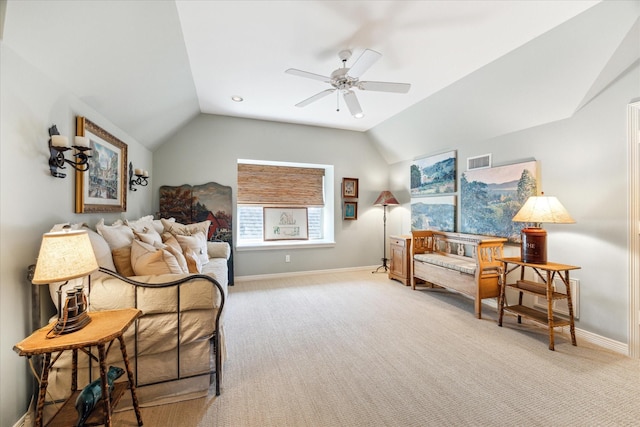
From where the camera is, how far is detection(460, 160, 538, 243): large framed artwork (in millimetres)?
3023

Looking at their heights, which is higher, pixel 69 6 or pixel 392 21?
pixel 392 21

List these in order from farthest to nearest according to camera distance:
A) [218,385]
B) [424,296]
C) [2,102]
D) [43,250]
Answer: [424,296], [218,385], [2,102], [43,250]

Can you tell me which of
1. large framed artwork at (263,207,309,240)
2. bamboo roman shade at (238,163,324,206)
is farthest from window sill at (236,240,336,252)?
bamboo roman shade at (238,163,324,206)

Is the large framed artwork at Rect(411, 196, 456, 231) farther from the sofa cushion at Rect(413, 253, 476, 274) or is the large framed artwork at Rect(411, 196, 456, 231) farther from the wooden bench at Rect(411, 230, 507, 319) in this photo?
the sofa cushion at Rect(413, 253, 476, 274)

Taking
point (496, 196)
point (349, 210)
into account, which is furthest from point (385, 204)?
point (496, 196)

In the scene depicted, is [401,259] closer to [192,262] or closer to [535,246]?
[535,246]

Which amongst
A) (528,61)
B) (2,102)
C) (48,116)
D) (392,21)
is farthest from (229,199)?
(528,61)

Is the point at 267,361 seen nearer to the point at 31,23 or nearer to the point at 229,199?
the point at 31,23

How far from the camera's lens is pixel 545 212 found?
7.93 ft

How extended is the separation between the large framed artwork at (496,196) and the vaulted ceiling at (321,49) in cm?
54

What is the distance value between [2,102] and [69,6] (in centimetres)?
63

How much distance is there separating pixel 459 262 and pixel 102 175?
416 centimetres

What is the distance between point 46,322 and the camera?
5.25 feet

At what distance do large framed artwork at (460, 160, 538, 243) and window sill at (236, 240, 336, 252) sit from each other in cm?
237
